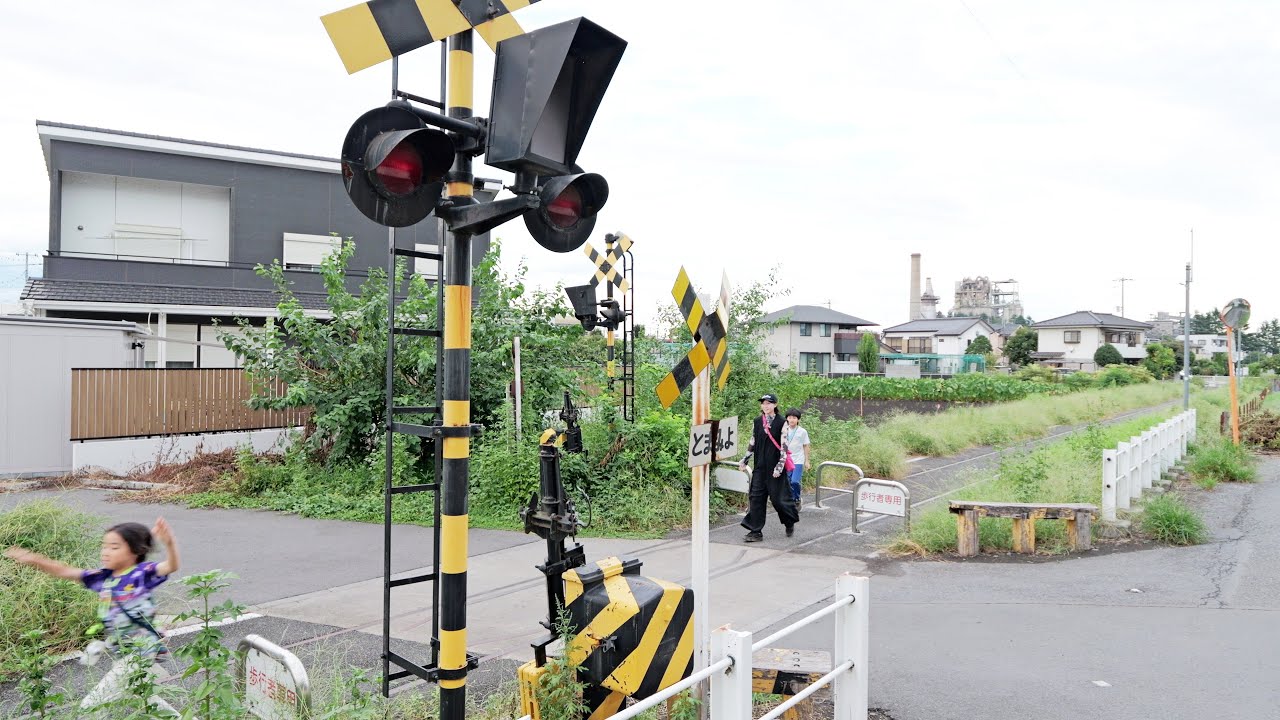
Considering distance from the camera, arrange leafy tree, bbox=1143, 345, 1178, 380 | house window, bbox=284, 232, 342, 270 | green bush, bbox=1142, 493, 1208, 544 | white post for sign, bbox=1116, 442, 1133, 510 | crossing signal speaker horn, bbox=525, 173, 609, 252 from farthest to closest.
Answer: leafy tree, bbox=1143, 345, 1178, 380, house window, bbox=284, 232, 342, 270, white post for sign, bbox=1116, 442, 1133, 510, green bush, bbox=1142, 493, 1208, 544, crossing signal speaker horn, bbox=525, 173, 609, 252

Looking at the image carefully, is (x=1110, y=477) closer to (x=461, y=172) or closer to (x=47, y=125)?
(x=461, y=172)

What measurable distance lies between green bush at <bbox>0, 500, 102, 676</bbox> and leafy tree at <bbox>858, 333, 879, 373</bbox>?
5664 centimetres

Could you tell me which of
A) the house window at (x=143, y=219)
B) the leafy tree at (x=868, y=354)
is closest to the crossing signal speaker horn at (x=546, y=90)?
the house window at (x=143, y=219)

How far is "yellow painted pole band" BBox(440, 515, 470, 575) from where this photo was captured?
339 cm

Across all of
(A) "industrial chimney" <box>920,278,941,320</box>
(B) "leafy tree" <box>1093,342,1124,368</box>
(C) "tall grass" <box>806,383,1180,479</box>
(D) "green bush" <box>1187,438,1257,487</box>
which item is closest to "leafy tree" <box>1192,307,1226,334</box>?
(A) "industrial chimney" <box>920,278,941,320</box>

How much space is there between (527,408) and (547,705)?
839 centimetres

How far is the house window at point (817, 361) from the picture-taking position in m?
62.8

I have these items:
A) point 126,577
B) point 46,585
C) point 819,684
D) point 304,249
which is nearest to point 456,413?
point 819,684

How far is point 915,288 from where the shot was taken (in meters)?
93.6

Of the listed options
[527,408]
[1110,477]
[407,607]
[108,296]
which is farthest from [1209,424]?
[108,296]

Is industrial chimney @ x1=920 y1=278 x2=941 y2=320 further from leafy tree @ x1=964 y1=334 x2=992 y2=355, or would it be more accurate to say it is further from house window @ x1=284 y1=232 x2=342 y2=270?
house window @ x1=284 y1=232 x2=342 y2=270

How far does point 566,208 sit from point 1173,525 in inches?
363

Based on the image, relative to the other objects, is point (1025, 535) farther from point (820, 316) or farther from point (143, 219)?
point (820, 316)

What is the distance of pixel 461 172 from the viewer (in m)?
3.48
